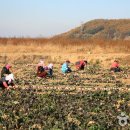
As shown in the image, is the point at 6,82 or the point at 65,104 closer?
the point at 65,104

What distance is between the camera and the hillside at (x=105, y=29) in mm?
88688

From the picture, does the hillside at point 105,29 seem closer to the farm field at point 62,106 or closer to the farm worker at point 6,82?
the farm worker at point 6,82

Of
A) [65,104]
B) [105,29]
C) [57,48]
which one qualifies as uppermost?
[105,29]

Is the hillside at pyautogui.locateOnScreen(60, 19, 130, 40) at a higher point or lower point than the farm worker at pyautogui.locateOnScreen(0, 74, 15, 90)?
higher

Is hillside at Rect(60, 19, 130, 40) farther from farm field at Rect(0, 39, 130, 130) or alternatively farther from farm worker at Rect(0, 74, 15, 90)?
farm worker at Rect(0, 74, 15, 90)

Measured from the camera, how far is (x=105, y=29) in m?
94.8

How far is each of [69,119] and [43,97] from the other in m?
4.12

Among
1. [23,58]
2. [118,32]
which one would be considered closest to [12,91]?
[23,58]

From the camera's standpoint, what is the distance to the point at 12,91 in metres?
17.9

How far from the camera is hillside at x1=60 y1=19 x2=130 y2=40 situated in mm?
88688

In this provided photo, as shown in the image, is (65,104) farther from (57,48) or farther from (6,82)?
(57,48)

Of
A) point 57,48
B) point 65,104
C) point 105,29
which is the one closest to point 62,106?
point 65,104

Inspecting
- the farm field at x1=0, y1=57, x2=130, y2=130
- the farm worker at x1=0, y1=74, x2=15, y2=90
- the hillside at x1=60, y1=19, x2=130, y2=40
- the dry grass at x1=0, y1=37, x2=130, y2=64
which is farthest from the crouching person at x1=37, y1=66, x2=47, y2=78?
the hillside at x1=60, y1=19, x2=130, y2=40

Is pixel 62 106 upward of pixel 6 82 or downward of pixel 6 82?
downward
